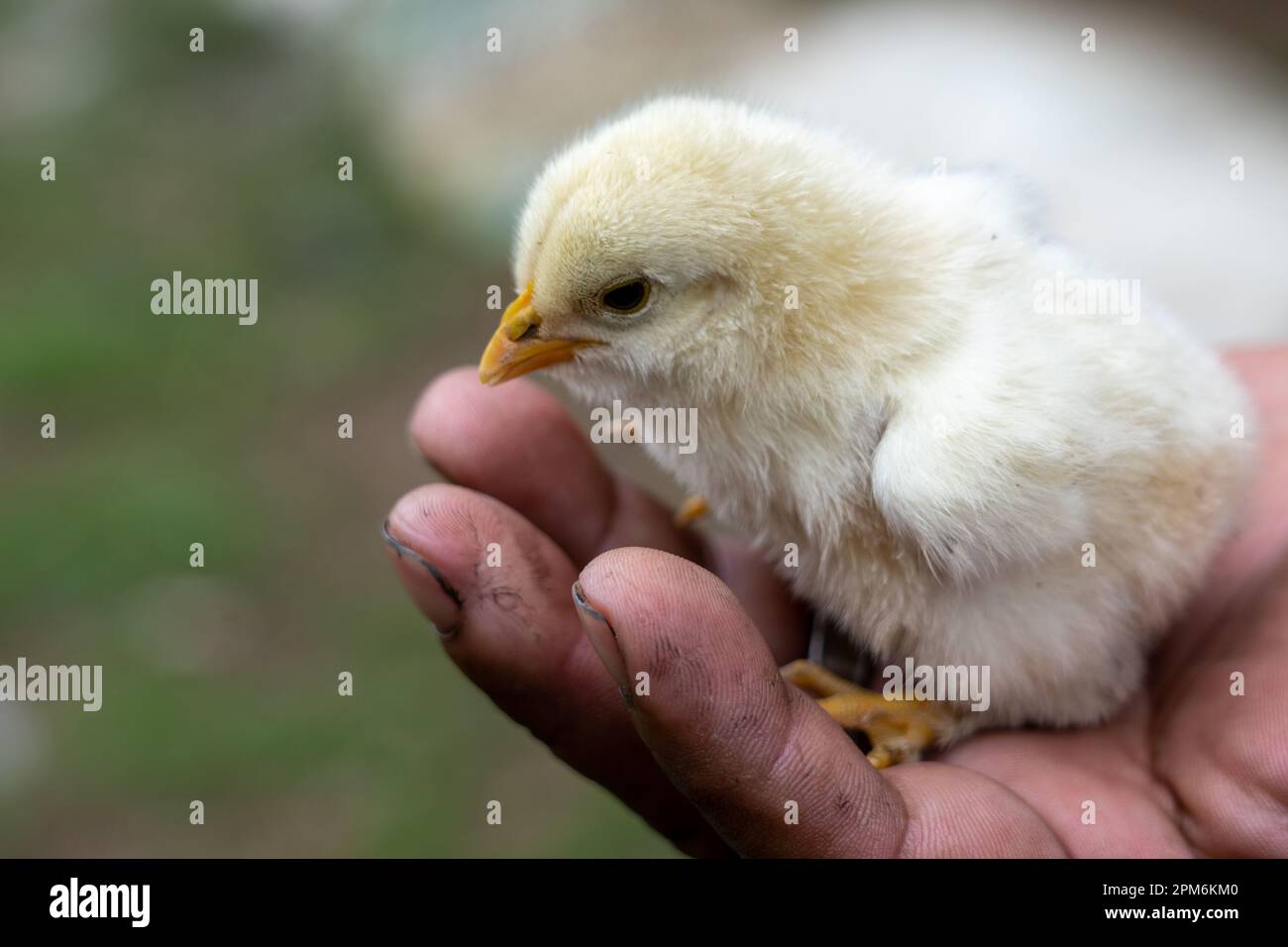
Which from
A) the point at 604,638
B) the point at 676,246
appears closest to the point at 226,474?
the point at 676,246

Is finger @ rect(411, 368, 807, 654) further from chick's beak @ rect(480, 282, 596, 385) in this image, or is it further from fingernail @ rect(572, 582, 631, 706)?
fingernail @ rect(572, 582, 631, 706)

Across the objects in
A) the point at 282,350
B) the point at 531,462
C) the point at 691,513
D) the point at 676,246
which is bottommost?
the point at 691,513

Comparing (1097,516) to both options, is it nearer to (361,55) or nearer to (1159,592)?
(1159,592)

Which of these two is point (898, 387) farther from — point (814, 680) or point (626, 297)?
point (814, 680)

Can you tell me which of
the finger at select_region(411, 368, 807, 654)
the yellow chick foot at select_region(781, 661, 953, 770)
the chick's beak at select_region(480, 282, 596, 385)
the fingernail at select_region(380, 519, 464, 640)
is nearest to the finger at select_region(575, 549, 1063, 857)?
the yellow chick foot at select_region(781, 661, 953, 770)

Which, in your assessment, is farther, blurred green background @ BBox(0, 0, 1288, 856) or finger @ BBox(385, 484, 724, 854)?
blurred green background @ BBox(0, 0, 1288, 856)
